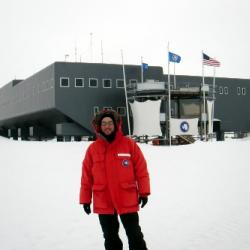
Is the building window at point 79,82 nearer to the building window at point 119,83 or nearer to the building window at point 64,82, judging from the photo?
the building window at point 64,82

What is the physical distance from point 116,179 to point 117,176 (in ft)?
0.13

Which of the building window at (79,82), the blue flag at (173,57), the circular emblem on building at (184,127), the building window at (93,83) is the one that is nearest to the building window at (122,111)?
the building window at (93,83)

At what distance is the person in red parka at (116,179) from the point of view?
16.8 ft

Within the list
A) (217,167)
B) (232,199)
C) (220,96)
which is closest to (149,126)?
(220,96)

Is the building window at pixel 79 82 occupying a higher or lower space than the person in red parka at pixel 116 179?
higher

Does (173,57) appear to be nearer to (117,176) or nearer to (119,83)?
(119,83)

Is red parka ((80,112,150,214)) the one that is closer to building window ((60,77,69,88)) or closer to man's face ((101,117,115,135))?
man's face ((101,117,115,135))

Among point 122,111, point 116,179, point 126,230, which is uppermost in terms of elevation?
point 122,111

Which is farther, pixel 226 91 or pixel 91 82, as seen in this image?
pixel 226 91

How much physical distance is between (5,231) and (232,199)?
5.63m

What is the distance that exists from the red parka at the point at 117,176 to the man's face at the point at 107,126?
98 millimetres

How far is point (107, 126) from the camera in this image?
→ 514 centimetres

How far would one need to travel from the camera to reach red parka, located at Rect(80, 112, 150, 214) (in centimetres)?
513

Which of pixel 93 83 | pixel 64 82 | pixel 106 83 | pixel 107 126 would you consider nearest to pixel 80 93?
pixel 93 83
